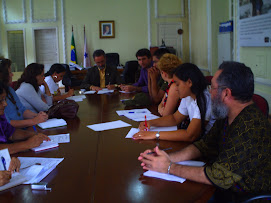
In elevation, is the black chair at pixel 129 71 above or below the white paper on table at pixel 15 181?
above

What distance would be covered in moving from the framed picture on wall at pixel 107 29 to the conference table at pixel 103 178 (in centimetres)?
706

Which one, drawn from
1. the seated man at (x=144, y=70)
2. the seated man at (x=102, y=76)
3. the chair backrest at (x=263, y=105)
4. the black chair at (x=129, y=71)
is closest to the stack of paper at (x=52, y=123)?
the chair backrest at (x=263, y=105)

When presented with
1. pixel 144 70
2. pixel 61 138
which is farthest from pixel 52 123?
pixel 144 70

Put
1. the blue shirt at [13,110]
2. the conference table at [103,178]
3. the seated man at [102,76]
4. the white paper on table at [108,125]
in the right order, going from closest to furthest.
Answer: the conference table at [103,178]
the white paper on table at [108,125]
the blue shirt at [13,110]
the seated man at [102,76]

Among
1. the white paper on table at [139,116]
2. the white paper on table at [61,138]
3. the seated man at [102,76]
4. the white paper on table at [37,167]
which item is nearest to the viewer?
the white paper on table at [37,167]

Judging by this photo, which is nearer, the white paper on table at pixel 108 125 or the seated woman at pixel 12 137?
the seated woman at pixel 12 137

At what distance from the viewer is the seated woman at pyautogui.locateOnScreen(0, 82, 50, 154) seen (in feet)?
6.18

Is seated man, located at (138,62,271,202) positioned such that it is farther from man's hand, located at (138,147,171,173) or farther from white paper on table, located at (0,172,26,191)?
white paper on table, located at (0,172,26,191)

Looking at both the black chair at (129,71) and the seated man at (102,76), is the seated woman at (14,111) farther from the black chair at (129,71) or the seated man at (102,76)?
the black chair at (129,71)

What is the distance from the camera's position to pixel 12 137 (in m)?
2.16

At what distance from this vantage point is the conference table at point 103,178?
1292 mm

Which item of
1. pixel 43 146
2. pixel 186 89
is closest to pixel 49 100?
pixel 43 146

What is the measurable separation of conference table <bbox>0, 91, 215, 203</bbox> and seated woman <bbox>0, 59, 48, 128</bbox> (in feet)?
1.38

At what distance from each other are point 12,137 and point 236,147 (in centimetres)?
161
